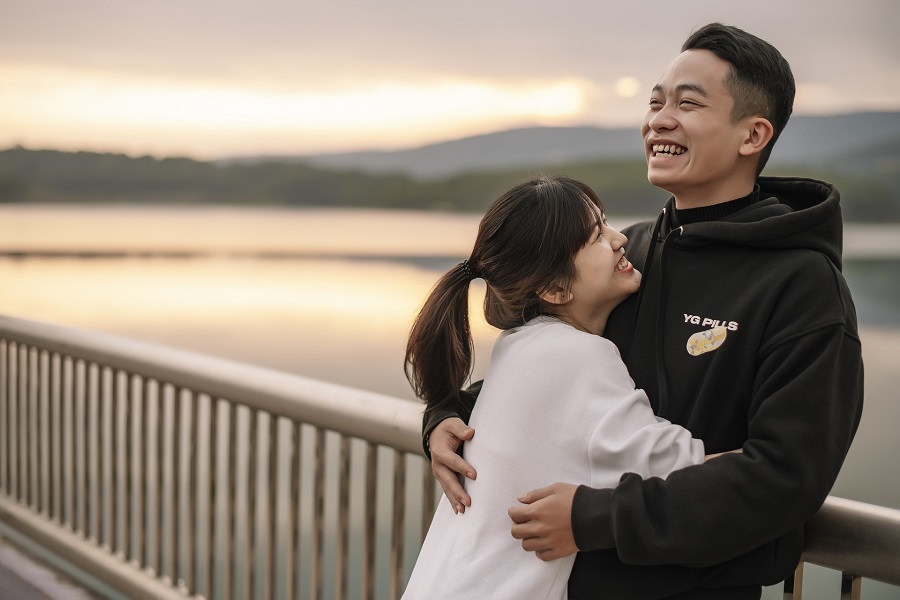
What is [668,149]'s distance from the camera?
1508mm

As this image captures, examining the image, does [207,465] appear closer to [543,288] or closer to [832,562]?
[543,288]

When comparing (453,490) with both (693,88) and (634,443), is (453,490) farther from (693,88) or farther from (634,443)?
(693,88)

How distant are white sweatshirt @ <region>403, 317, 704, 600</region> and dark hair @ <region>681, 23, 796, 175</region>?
41 cm

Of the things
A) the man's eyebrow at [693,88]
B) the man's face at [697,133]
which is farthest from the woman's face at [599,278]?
the man's eyebrow at [693,88]

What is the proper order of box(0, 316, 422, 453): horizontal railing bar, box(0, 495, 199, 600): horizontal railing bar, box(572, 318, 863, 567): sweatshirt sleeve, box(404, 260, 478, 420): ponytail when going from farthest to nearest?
box(0, 495, 199, 600): horizontal railing bar, box(0, 316, 422, 453): horizontal railing bar, box(404, 260, 478, 420): ponytail, box(572, 318, 863, 567): sweatshirt sleeve

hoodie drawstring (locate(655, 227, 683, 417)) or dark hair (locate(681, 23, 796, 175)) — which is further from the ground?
dark hair (locate(681, 23, 796, 175))

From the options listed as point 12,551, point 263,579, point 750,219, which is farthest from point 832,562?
point 12,551

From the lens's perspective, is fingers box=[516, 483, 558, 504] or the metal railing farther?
the metal railing

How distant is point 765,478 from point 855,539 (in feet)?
0.60

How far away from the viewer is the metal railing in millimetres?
2004

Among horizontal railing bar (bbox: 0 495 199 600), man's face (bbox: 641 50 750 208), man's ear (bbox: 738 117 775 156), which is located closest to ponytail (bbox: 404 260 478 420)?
man's face (bbox: 641 50 750 208)

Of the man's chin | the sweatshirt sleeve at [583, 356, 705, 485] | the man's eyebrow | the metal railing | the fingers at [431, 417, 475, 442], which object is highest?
the man's eyebrow

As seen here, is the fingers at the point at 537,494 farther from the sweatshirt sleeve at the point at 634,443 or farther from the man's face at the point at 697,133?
the man's face at the point at 697,133

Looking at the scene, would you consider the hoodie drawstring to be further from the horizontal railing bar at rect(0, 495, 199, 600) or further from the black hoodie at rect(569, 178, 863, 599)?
the horizontal railing bar at rect(0, 495, 199, 600)
